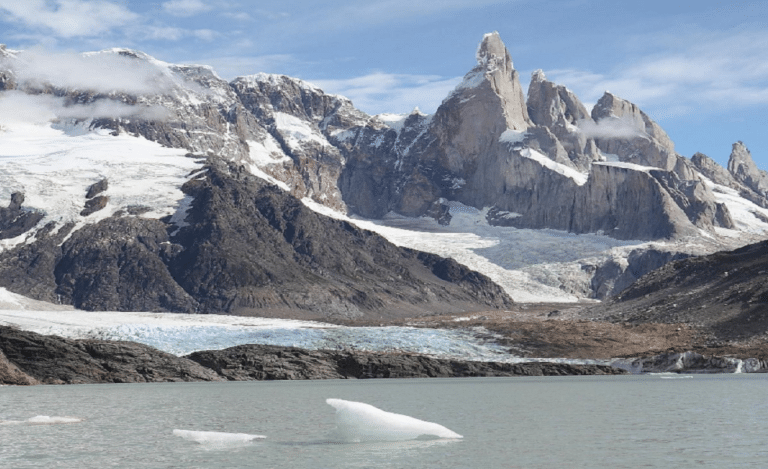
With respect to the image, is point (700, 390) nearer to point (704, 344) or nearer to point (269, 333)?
point (704, 344)

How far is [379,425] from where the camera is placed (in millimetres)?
41625

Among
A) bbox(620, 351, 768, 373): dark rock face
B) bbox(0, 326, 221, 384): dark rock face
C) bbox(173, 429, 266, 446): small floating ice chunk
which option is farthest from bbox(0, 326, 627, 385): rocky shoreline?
bbox(173, 429, 266, 446): small floating ice chunk

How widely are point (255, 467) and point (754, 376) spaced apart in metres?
64.6

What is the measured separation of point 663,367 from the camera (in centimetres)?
10312

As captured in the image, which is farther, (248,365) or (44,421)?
(248,365)

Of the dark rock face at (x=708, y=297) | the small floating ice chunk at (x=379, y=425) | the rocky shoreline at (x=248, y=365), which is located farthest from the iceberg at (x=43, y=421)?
the dark rock face at (x=708, y=297)

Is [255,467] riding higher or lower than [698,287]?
lower

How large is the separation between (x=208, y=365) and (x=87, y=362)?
38.5ft

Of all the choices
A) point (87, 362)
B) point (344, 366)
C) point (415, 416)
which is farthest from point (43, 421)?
point (344, 366)

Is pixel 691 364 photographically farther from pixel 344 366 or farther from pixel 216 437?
pixel 216 437

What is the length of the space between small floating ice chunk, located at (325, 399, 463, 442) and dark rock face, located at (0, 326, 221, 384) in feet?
183

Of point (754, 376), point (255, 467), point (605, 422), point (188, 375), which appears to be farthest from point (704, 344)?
point (255, 467)

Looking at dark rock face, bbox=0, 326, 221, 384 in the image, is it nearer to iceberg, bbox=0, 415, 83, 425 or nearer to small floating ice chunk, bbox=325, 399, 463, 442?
iceberg, bbox=0, 415, 83, 425

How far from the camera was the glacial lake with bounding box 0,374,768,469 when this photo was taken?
3756 cm
